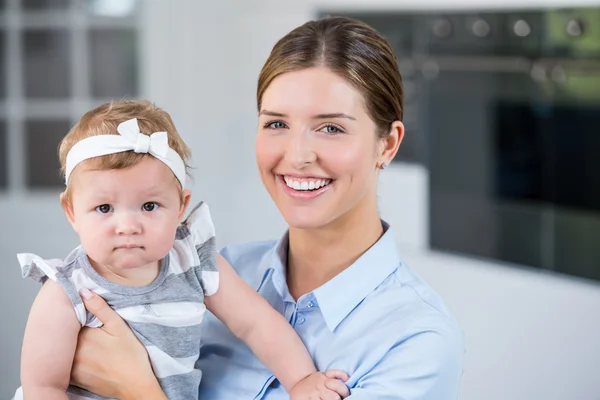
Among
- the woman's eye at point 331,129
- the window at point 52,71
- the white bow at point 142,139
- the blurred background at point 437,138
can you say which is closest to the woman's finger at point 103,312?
the white bow at point 142,139

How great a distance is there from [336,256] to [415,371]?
315 mm

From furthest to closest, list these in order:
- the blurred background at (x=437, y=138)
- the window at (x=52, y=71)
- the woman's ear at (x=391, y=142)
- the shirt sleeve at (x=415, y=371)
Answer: the window at (x=52, y=71) < the blurred background at (x=437, y=138) < the woman's ear at (x=391, y=142) < the shirt sleeve at (x=415, y=371)

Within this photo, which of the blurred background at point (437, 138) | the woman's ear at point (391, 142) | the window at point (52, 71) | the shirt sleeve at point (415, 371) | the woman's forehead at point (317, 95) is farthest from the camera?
the window at point (52, 71)

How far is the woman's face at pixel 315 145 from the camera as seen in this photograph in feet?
5.20

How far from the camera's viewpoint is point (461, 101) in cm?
396

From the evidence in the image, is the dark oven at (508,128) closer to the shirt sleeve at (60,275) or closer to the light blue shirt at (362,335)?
the light blue shirt at (362,335)

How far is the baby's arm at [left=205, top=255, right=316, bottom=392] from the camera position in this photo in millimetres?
1607

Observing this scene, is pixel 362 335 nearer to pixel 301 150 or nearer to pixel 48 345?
pixel 301 150

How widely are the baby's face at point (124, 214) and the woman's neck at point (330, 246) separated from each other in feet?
0.97

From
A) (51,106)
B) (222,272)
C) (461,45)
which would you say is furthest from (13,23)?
(222,272)

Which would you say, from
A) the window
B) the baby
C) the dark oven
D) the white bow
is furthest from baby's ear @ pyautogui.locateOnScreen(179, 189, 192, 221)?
the window

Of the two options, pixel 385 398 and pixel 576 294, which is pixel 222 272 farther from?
pixel 576 294

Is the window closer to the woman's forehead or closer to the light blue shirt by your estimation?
the light blue shirt

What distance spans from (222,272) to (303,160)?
25 cm
